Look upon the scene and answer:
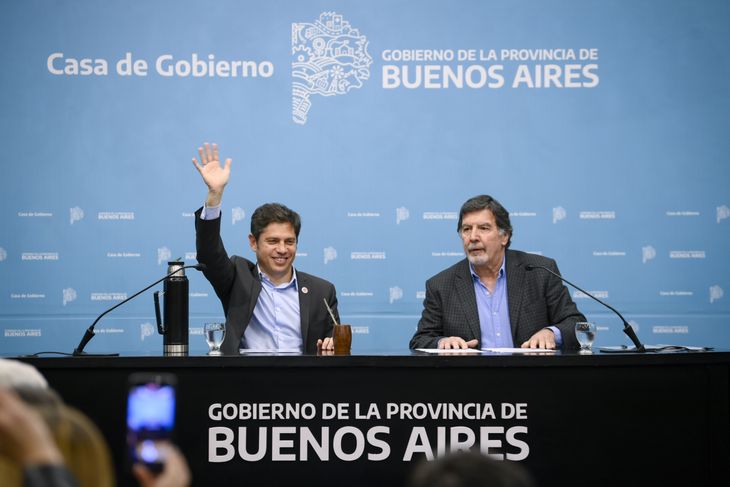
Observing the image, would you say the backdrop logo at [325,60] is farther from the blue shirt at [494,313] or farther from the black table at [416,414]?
the black table at [416,414]

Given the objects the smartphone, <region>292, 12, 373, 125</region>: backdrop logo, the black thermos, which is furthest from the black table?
<region>292, 12, 373, 125</region>: backdrop logo

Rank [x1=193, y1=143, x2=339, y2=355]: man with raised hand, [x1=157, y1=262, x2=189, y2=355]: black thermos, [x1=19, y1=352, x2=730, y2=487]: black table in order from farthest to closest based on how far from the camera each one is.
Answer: [x1=193, y1=143, x2=339, y2=355]: man with raised hand → [x1=157, y1=262, x2=189, y2=355]: black thermos → [x1=19, y1=352, x2=730, y2=487]: black table

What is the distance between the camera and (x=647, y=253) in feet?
16.7

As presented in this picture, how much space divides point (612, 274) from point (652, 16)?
1542 mm

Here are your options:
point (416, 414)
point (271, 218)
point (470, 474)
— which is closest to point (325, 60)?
point (271, 218)

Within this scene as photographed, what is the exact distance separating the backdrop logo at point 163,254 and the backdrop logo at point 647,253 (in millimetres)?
2780

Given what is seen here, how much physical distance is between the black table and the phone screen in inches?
74.2

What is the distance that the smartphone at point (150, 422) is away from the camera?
98 centimetres

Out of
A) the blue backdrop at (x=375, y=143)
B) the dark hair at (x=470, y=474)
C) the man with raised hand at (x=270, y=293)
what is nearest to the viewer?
the dark hair at (x=470, y=474)

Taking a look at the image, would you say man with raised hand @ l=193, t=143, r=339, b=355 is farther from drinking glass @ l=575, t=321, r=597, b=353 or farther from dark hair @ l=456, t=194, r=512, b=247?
drinking glass @ l=575, t=321, r=597, b=353

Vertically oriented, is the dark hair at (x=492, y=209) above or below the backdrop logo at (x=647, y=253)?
above

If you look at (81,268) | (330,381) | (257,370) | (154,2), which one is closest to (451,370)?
(330,381)

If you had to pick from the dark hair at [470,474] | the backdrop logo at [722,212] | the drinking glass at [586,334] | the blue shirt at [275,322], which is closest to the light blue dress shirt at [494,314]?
the drinking glass at [586,334]

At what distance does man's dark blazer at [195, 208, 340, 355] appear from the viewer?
365 cm
